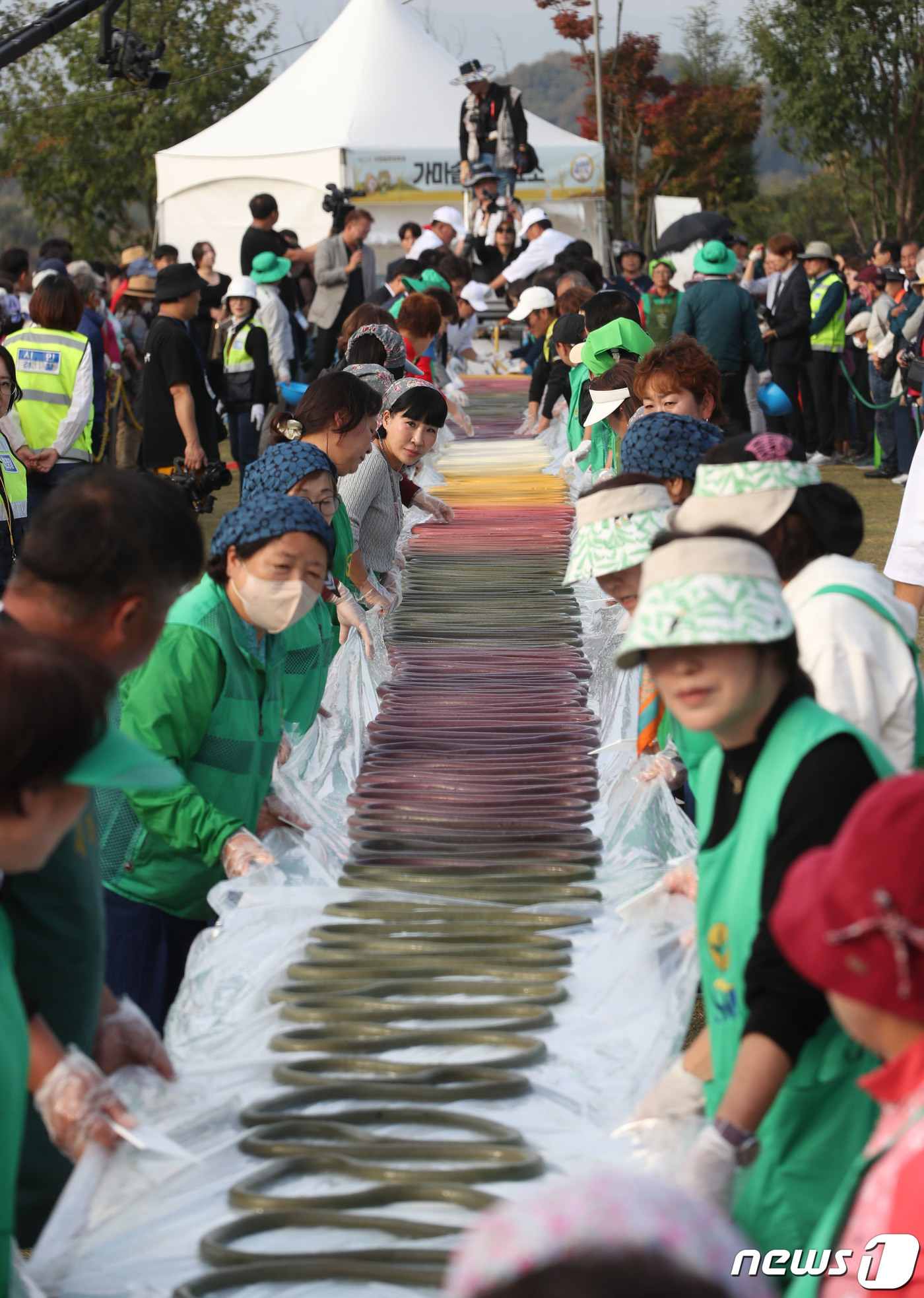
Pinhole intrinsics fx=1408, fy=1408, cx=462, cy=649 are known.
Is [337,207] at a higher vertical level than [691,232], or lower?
higher

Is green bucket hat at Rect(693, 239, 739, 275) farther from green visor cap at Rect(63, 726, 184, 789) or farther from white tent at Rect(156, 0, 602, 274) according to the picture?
white tent at Rect(156, 0, 602, 274)

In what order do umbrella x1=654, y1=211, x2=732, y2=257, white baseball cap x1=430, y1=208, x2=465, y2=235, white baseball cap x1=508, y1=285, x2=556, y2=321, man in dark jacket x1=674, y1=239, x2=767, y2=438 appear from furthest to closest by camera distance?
white baseball cap x1=430, y1=208, x2=465, y2=235
umbrella x1=654, y1=211, x2=732, y2=257
white baseball cap x1=508, y1=285, x2=556, y2=321
man in dark jacket x1=674, y1=239, x2=767, y2=438

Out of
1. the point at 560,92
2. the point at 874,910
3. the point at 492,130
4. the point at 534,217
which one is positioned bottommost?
the point at 874,910

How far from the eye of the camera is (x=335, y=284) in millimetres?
9953

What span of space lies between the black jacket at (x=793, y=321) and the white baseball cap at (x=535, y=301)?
83.9 inches

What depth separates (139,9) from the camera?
32562mm

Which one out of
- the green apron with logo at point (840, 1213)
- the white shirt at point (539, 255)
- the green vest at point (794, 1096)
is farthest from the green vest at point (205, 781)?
the white shirt at point (539, 255)

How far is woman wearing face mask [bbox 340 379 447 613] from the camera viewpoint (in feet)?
16.5

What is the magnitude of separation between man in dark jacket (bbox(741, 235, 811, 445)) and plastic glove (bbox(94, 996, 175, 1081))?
29.5 feet

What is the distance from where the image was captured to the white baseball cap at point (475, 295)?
13.1 m

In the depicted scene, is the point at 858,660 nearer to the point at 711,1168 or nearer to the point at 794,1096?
the point at 794,1096

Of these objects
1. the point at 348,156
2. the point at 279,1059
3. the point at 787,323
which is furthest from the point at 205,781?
the point at 348,156

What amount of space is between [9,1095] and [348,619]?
2.94 metres

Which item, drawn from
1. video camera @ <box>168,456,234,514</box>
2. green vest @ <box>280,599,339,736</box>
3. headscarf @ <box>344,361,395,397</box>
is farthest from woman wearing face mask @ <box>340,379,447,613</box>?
video camera @ <box>168,456,234,514</box>
